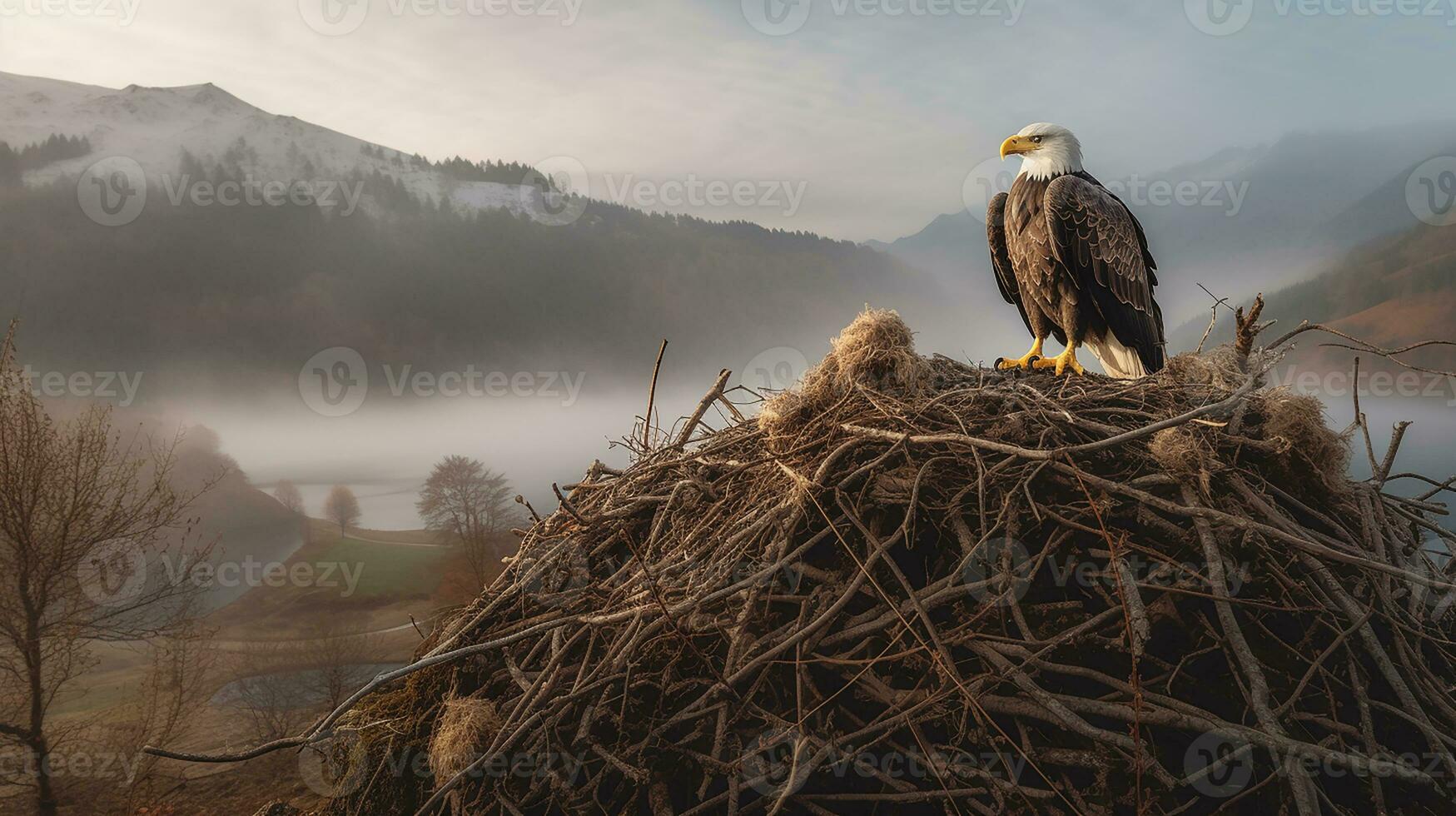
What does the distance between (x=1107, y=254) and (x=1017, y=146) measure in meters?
1.31

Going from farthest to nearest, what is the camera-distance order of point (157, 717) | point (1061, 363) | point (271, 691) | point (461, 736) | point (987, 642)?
point (271, 691) → point (157, 717) → point (1061, 363) → point (461, 736) → point (987, 642)

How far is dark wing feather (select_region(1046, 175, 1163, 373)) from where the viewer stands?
6.58m

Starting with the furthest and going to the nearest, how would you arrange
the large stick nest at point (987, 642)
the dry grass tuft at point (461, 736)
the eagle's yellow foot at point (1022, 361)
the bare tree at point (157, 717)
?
the bare tree at point (157, 717)
the eagle's yellow foot at point (1022, 361)
the dry grass tuft at point (461, 736)
the large stick nest at point (987, 642)

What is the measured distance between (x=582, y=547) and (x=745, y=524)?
4.03ft

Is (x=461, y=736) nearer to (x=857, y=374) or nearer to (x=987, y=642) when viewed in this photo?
(x=987, y=642)

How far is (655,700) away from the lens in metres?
3.63

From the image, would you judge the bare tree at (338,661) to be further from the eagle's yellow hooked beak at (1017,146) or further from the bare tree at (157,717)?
the eagle's yellow hooked beak at (1017,146)

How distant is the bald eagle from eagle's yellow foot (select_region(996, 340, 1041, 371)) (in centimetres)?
1

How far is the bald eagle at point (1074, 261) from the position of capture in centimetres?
659

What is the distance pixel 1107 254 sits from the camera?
21.7ft

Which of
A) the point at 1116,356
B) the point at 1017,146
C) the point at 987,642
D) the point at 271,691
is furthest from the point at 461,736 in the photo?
the point at 271,691

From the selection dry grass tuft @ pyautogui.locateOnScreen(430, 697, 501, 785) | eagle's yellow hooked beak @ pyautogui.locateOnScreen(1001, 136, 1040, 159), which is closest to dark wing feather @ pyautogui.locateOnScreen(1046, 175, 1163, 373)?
eagle's yellow hooked beak @ pyautogui.locateOnScreen(1001, 136, 1040, 159)

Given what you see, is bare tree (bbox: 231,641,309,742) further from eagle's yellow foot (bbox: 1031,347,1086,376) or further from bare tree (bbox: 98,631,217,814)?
eagle's yellow foot (bbox: 1031,347,1086,376)

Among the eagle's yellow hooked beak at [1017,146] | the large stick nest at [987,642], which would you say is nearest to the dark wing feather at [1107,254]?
the eagle's yellow hooked beak at [1017,146]
